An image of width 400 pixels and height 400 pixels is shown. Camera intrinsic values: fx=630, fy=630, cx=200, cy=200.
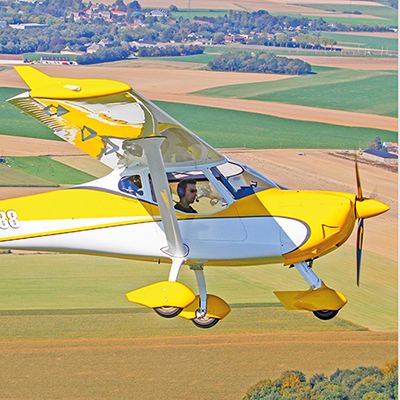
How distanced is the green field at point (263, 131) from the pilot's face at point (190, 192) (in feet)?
165

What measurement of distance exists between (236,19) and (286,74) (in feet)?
243

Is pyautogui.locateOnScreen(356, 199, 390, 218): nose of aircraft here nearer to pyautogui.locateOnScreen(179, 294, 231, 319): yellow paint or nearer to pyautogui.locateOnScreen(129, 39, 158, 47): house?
pyautogui.locateOnScreen(179, 294, 231, 319): yellow paint

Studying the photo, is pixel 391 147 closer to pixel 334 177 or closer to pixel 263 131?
pixel 263 131

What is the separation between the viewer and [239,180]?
12.3 m

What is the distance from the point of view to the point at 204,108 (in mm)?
83250

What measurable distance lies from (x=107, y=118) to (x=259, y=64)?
4493 inches

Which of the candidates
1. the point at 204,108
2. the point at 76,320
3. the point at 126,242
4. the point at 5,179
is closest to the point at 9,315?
the point at 76,320

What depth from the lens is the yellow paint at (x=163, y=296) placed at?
11.8m

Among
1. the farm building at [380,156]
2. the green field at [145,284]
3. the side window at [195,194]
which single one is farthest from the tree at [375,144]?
the side window at [195,194]

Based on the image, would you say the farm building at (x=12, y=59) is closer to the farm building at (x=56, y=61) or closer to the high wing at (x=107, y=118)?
the farm building at (x=56, y=61)

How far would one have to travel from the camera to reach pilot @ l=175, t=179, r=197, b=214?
1220 cm

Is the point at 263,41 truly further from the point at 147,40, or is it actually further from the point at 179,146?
the point at 179,146

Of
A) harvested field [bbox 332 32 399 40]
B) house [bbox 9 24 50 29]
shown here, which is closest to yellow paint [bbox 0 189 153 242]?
harvested field [bbox 332 32 399 40]

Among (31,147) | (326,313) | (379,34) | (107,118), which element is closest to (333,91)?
(31,147)
